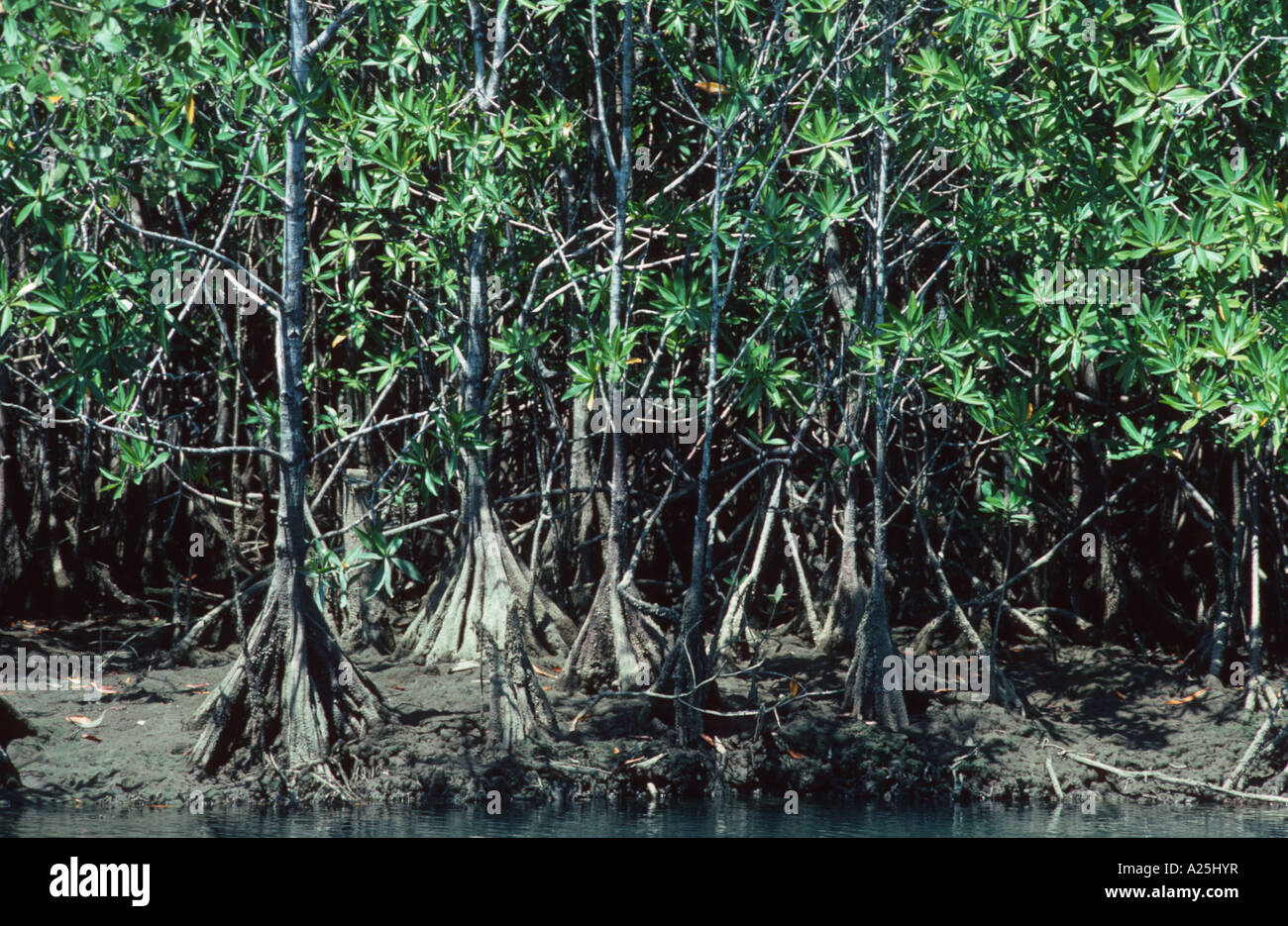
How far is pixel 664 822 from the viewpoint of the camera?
278 inches

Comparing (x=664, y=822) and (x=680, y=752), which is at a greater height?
(x=680, y=752)

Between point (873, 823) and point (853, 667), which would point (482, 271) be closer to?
point (853, 667)

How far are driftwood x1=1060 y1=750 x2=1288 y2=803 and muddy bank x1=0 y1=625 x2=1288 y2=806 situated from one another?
42 millimetres

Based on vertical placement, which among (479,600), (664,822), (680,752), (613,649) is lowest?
(664,822)

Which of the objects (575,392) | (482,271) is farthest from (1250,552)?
(482,271)

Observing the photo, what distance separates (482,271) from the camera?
8930 millimetres

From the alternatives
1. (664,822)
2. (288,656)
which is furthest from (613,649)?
(288,656)

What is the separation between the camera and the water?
6.69 m

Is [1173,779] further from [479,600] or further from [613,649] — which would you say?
[479,600]

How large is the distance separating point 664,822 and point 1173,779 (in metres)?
2.71

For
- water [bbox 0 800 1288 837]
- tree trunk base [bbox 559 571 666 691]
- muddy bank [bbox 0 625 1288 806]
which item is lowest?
water [bbox 0 800 1288 837]

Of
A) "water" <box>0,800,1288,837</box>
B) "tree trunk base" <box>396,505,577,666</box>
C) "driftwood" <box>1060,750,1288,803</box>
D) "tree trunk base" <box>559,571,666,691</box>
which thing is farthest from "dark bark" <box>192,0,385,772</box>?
"driftwood" <box>1060,750,1288,803</box>

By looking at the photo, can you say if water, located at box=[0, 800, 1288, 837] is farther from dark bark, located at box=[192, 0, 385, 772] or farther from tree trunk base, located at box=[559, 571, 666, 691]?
tree trunk base, located at box=[559, 571, 666, 691]

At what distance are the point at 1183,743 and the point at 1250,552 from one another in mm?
1318
